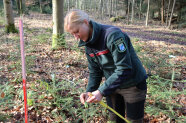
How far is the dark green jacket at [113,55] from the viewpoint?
1433 mm

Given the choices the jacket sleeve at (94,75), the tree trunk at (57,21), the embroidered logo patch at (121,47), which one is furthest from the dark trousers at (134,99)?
the tree trunk at (57,21)

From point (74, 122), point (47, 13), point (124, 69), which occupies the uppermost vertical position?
point (47, 13)

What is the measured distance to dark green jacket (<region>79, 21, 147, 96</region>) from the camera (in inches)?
56.4

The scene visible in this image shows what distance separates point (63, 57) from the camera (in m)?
5.75

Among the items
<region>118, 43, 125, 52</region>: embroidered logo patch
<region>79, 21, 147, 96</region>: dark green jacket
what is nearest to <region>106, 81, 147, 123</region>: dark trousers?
<region>79, 21, 147, 96</region>: dark green jacket

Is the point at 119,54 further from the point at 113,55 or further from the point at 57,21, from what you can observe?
the point at 57,21

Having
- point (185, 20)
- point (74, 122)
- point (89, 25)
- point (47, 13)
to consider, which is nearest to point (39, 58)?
point (74, 122)

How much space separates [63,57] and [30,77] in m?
1.93

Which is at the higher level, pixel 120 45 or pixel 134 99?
pixel 120 45

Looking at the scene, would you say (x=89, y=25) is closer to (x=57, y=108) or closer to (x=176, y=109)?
(x=57, y=108)

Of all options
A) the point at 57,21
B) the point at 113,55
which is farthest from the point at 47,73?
the point at 113,55

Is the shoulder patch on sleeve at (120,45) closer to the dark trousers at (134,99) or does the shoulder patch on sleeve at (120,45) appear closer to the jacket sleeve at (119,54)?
the jacket sleeve at (119,54)

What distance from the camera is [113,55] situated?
1.47 metres

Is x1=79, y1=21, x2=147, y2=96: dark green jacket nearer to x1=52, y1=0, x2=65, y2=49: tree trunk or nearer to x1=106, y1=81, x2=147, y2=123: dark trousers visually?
x1=106, y1=81, x2=147, y2=123: dark trousers
